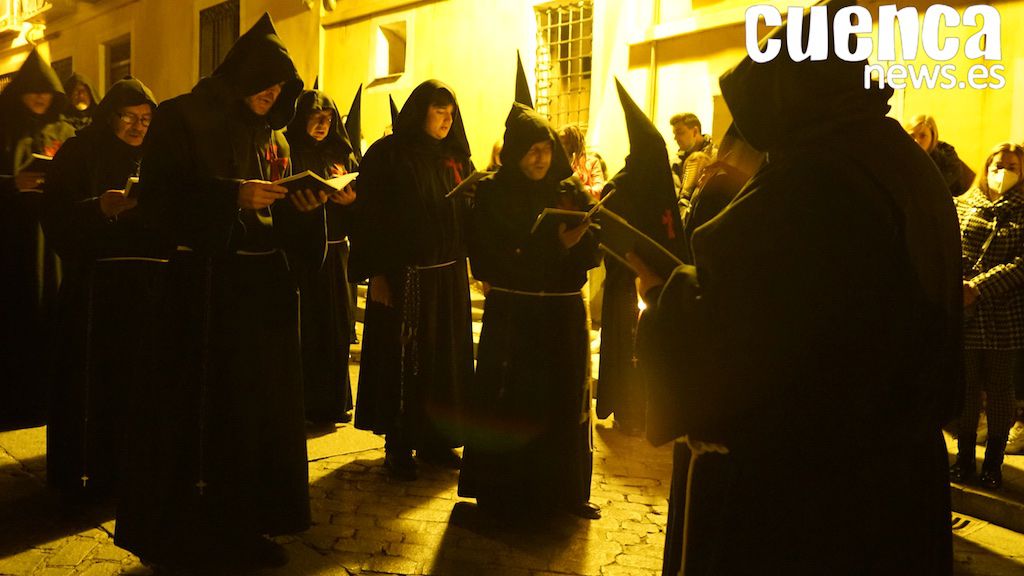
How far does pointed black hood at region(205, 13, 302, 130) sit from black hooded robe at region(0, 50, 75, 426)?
295 cm

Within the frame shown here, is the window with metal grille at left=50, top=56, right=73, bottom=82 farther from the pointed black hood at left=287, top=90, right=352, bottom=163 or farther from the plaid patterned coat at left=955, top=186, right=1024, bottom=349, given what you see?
the plaid patterned coat at left=955, top=186, right=1024, bottom=349

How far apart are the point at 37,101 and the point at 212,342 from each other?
3427 mm

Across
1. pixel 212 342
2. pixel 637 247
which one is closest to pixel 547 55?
pixel 212 342

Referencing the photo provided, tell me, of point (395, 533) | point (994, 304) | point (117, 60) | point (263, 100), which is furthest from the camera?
point (117, 60)

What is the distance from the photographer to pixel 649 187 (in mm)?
3357

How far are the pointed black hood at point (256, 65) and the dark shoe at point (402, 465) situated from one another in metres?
2.62

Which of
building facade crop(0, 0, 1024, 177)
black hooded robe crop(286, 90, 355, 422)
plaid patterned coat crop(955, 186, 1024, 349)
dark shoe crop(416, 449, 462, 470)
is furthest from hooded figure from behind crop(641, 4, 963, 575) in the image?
building facade crop(0, 0, 1024, 177)

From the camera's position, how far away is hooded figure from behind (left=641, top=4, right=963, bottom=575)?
6.69 ft

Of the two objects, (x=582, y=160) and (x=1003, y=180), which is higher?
(x=582, y=160)

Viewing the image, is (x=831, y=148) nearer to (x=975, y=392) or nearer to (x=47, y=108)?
(x=975, y=392)

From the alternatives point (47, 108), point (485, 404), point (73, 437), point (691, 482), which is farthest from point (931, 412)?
point (47, 108)

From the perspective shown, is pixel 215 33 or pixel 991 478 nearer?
pixel 991 478

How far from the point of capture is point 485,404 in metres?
4.80

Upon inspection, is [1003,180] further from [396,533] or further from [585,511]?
[396,533]
